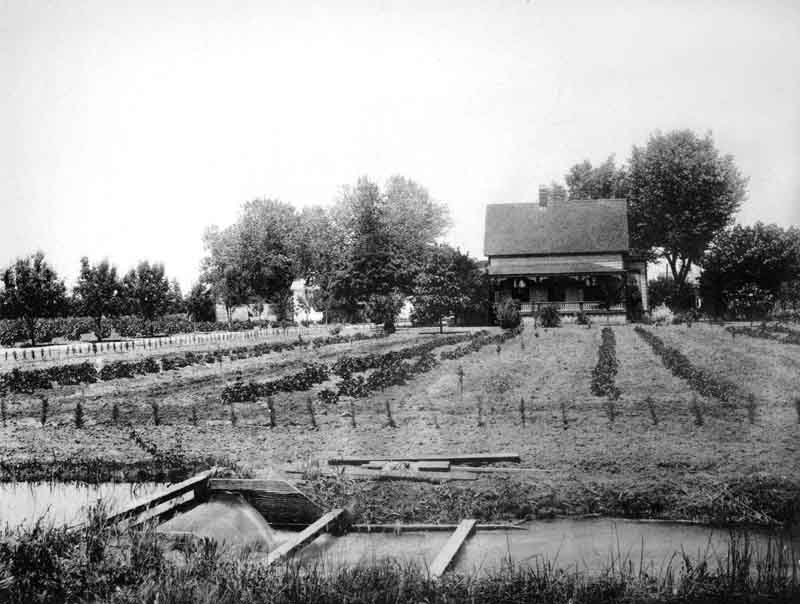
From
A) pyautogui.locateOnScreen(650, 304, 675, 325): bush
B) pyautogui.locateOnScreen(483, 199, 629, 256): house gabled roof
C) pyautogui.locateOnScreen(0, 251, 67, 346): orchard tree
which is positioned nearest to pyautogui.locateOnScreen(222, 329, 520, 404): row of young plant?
pyautogui.locateOnScreen(0, 251, 67, 346): orchard tree

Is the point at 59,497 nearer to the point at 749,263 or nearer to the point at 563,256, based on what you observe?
the point at 749,263

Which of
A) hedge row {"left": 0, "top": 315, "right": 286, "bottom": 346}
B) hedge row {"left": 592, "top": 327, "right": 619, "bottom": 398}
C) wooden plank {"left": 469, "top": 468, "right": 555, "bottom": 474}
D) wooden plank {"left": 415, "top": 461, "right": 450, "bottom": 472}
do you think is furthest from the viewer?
hedge row {"left": 0, "top": 315, "right": 286, "bottom": 346}

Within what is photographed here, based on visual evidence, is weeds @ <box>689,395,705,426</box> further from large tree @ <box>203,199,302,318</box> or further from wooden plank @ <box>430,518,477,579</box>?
large tree @ <box>203,199,302,318</box>

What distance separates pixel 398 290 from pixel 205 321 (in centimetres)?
3082

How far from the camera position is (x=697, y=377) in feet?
41.5

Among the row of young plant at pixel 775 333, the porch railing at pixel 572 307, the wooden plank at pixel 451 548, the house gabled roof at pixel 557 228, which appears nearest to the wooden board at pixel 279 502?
the wooden plank at pixel 451 548

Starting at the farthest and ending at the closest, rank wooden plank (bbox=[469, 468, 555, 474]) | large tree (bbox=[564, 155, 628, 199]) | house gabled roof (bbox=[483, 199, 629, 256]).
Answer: large tree (bbox=[564, 155, 628, 199]) < house gabled roof (bbox=[483, 199, 629, 256]) < wooden plank (bbox=[469, 468, 555, 474])

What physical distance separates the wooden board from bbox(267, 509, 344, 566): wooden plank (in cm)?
56

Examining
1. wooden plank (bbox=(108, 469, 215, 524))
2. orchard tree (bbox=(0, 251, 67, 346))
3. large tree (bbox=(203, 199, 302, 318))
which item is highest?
large tree (bbox=(203, 199, 302, 318))

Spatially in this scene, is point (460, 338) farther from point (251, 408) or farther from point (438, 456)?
point (438, 456)

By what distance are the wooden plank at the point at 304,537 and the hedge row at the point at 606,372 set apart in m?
6.45

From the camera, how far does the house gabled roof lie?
3797 centimetres

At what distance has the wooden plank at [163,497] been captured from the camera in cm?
685

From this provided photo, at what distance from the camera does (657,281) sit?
46.8 m
